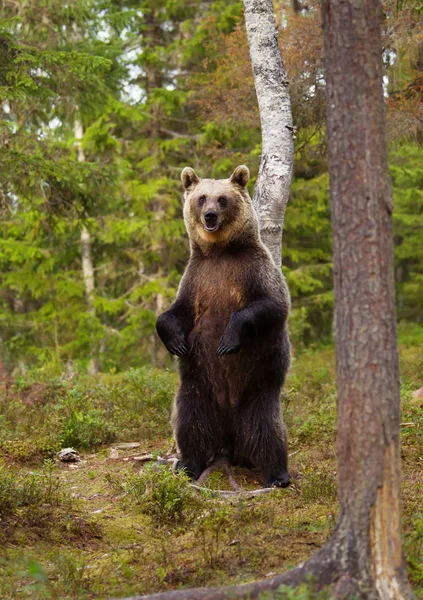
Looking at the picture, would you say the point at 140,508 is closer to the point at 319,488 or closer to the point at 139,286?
the point at 319,488

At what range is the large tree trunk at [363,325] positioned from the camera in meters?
3.90

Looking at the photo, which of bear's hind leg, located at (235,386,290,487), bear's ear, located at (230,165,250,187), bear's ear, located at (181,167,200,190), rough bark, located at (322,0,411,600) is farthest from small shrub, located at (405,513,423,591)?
bear's ear, located at (181,167,200,190)

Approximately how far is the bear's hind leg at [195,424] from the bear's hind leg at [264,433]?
0.90ft

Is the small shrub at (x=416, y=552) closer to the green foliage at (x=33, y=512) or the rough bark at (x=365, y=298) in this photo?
the rough bark at (x=365, y=298)

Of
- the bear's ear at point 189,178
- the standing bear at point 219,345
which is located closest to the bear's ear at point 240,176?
the standing bear at point 219,345

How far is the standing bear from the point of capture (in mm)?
6957

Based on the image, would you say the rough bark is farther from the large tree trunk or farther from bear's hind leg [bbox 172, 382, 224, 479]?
bear's hind leg [bbox 172, 382, 224, 479]

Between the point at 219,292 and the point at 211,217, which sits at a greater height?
the point at 211,217

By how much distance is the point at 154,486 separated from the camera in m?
6.18

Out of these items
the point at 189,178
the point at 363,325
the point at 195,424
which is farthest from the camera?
the point at 189,178

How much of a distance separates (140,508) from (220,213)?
2.76m

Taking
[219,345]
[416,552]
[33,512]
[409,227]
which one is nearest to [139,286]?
[409,227]

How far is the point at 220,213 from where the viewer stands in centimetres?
708

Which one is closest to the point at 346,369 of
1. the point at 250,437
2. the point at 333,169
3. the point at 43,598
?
the point at 333,169
